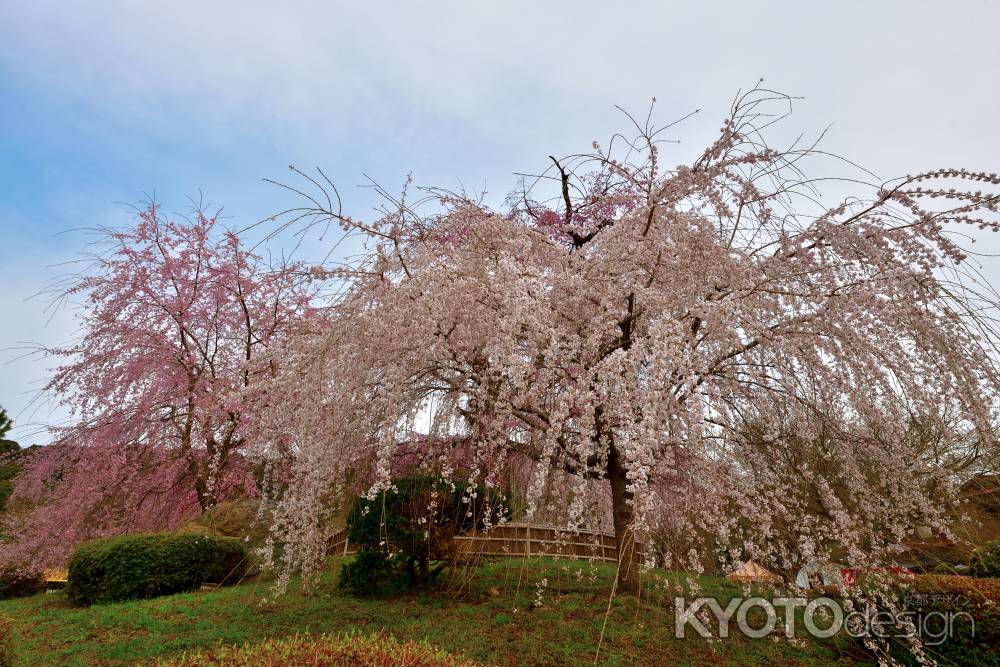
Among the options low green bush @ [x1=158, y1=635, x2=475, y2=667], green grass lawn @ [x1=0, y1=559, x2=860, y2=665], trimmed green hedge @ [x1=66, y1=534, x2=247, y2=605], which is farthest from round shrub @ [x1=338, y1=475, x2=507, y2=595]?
low green bush @ [x1=158, y1=635, x2=475, y2=667]

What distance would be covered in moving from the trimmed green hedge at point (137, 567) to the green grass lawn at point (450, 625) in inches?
22.0

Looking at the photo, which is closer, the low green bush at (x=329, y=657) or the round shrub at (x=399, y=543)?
the low green bush at (x=329, y=657)

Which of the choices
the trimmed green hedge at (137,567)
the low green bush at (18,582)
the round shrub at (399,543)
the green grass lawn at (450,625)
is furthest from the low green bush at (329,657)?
the low green bush at (18,582)

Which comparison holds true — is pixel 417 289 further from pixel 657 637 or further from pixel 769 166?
pixel 657 637

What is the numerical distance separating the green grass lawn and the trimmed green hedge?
0.56 meters

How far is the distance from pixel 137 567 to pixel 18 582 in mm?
4277

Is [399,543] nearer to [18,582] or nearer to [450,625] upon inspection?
[450,625]

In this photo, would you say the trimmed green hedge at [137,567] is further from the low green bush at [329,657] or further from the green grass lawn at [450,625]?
the low green bush at [329,657]

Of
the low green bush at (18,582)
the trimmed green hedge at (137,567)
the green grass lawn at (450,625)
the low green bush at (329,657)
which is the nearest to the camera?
the low green bush at (329,657)

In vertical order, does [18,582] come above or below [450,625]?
below

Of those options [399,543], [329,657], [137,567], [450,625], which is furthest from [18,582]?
[329,657]

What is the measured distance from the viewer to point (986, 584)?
5289 millimetres

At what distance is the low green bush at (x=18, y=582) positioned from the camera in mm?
10320

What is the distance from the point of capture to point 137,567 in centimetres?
872
